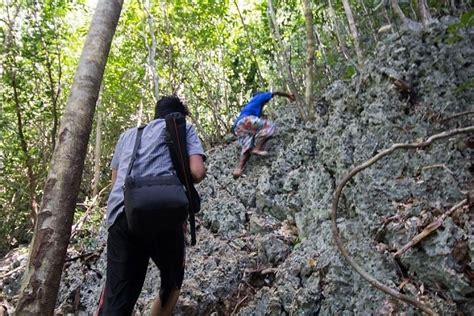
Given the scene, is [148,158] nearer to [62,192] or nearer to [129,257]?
[129,257]

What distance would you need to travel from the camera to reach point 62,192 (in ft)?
6.86

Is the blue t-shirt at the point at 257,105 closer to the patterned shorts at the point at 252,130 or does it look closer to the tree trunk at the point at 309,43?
the patterned shorts at the point at 252,130

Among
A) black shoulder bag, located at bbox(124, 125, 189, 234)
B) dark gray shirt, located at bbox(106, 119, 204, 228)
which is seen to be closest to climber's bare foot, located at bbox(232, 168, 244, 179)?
dark gray shirt, located at bbox(106, 119, 204, 228)

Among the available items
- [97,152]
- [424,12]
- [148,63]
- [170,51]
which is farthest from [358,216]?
[97,152]

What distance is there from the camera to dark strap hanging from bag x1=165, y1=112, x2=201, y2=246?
2.80 meters

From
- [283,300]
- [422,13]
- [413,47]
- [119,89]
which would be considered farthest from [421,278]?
[119,89]

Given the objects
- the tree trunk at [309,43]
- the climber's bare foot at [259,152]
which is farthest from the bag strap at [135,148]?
the climber's bare foot at [259,152]

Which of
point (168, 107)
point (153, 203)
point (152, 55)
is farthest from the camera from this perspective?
point (152, 55)

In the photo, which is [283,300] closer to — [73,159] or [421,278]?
[421,278]

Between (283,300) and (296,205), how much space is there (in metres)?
1.57

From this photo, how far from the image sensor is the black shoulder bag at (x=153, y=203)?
2.52 m

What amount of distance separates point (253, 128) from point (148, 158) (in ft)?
13.6

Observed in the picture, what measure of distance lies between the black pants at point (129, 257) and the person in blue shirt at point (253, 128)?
4120mm

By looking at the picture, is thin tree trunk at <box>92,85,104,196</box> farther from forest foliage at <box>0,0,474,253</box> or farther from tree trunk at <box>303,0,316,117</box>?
tree trunk at <box>303,0,316,117</box>
